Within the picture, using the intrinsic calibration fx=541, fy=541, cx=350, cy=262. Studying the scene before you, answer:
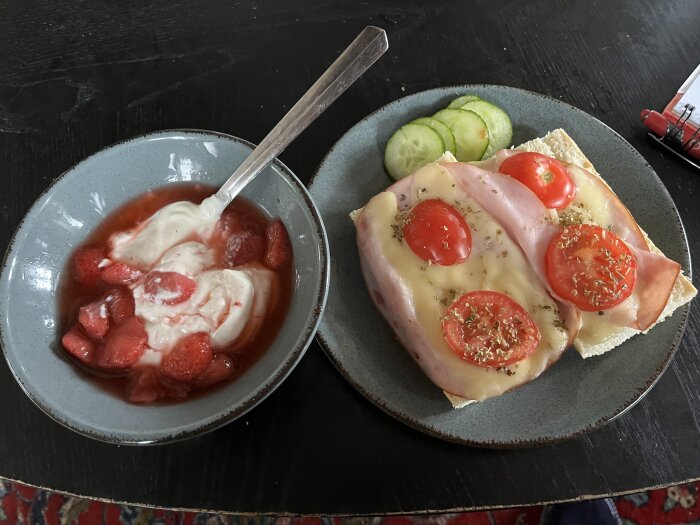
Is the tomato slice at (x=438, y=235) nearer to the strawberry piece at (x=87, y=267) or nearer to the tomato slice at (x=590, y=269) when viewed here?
the tomato slice at (x=590, y=269)

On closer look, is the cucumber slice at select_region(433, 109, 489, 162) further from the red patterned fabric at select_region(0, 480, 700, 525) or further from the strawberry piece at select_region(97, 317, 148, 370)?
the red patterned fabric at select_region(0, 480, 700, 525)

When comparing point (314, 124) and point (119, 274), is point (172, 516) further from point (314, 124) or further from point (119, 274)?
point (314, 124)

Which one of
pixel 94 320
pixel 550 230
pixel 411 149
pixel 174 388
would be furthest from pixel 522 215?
pixel 94 320

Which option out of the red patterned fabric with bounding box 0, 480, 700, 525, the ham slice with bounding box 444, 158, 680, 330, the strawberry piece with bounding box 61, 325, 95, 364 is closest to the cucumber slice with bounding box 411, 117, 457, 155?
the ham slice with bounding box 444, 158, 680, 330

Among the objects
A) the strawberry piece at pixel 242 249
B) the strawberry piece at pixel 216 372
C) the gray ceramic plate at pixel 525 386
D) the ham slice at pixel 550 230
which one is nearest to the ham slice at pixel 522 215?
the ham slice at pixel 550 230

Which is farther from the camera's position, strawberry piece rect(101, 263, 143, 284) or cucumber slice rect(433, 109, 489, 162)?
cucumber slice rect(433, 109, 489, 162)

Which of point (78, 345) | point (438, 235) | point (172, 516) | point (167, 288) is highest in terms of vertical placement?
point (438, 235)
